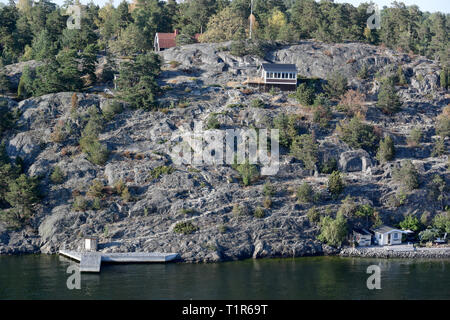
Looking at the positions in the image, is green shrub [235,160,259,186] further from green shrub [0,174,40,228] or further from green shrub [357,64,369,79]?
green shrub [357,64,369,79]

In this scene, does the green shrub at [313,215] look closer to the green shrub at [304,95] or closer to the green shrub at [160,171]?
the green shrub at [160,171]

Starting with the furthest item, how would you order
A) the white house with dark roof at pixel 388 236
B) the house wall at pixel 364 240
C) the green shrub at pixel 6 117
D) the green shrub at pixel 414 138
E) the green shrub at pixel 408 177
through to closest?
the green shrub at pixel 6 117
the green shrub at pixel 414 138
the green shrub at pixel 408 177
the white house with dark roof at pixel 388 236
the house wall at pixel 364 240

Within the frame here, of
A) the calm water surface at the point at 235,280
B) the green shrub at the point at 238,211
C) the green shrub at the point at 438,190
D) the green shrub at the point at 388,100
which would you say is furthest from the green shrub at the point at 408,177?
the green shrub at the point at 238,211

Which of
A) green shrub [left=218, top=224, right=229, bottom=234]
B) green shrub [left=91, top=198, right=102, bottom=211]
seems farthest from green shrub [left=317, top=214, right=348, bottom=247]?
green shrub [left=91, top=198, right=102, bottom=211]

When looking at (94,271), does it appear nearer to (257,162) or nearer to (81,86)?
(257,162)

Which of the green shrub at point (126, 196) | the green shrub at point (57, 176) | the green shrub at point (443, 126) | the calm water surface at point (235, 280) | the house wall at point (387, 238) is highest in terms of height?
the green shrub at point (443, 126)

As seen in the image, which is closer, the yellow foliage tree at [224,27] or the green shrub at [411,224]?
the green shrub at [411,224]
